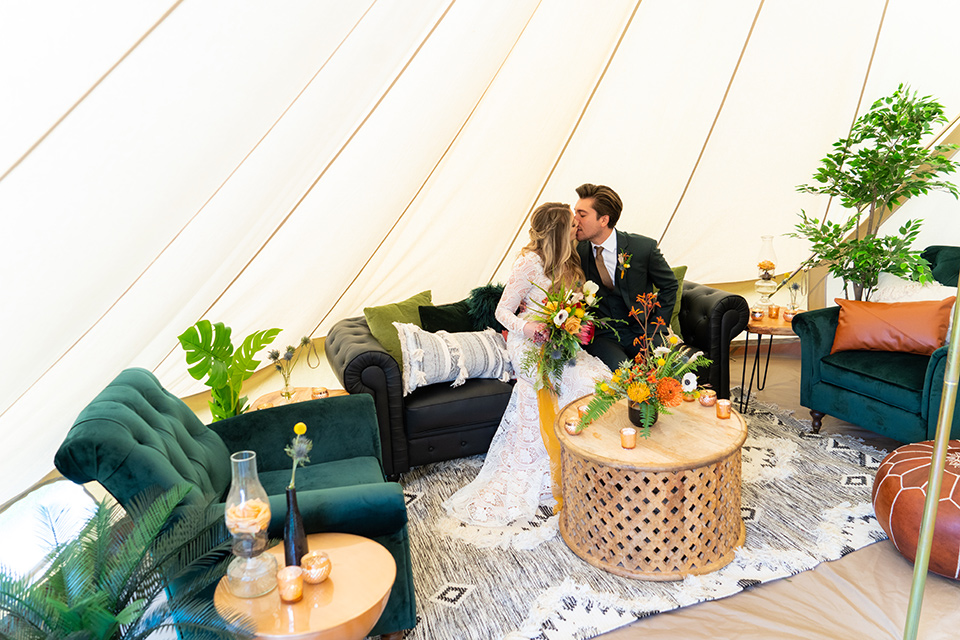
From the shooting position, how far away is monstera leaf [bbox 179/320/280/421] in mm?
2775

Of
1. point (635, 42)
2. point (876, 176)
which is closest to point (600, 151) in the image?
point (635, 42)

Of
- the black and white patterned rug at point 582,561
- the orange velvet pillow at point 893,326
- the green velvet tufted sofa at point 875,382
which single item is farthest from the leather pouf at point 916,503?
the orange velvet pillow at point 893,326

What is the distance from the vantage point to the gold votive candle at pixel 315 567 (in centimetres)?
163

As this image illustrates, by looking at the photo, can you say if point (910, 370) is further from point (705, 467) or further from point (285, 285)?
point (285, 285)

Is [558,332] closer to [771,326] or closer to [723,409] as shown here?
[723,409]

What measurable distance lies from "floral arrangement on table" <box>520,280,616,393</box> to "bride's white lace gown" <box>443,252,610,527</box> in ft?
0.25

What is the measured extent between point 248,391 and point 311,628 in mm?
2921

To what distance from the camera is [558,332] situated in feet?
9.70

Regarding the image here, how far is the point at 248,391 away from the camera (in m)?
4.18

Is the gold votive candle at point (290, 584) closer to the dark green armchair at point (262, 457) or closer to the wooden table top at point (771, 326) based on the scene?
the dark green armchair at point (262, 457)

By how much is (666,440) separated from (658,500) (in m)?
0.25

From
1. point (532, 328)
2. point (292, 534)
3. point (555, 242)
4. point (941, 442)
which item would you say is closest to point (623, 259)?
point (555, 242)

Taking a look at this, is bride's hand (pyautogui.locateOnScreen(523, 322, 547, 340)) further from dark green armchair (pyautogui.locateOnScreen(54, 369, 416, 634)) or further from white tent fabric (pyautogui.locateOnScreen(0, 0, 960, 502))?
white tent fabric (pyautogui.locateOnScreen(0, 0, 960, 502))

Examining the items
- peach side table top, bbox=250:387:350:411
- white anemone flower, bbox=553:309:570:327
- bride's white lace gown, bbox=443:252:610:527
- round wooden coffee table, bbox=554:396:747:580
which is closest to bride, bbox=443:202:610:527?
bride's white lace gown, bbox=443:252:610:527
